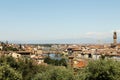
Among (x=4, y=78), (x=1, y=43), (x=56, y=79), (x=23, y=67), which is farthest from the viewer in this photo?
(x=1, y=43)

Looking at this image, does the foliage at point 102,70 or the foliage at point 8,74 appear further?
the foliage at point 102,70

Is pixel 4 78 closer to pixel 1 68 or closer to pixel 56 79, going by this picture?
pixel 1 68

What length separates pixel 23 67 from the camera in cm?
5025

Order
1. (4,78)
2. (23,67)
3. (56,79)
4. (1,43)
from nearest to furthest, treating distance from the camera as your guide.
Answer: (4,78) → (56,79) → (23,67) → (1,43)

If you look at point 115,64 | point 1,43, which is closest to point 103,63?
point 115,64

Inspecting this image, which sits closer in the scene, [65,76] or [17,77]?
[17,77]

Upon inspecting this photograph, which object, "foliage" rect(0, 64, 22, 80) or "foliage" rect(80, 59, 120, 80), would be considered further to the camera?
"foliage" rect(80, 59, 120, 80)

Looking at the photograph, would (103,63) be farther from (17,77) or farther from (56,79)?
(17,77)

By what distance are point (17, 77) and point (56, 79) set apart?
11.8 ft

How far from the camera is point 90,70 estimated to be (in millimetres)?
26844

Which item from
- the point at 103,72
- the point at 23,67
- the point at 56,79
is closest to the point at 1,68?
the point at 56,79

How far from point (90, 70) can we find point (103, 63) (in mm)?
1049

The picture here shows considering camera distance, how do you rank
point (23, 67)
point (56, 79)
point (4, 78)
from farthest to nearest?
point (23, 67), point (56, 79), point (4, 78)

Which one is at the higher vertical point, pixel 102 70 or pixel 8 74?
pixel 102 70
